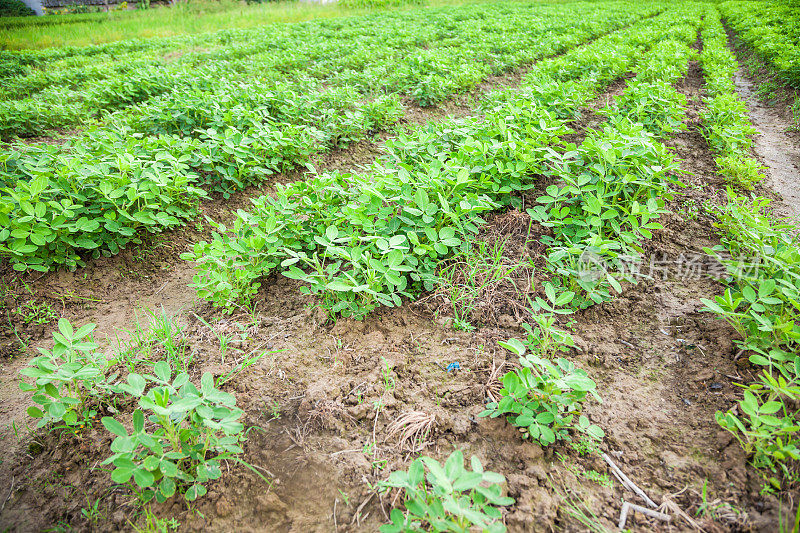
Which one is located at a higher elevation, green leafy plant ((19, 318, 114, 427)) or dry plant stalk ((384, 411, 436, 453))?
green leafy plant ((19, 318, 114, 427))

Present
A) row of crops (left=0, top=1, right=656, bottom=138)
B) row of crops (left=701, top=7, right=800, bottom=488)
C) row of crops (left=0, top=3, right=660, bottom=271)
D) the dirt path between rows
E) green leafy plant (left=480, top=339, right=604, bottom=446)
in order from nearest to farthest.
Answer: row of crops (left=701, top=7, right=800, bottom=488) < green leafy plant (left=480, top=339, right=604, bottom=446) < row of crops (left=0, top=3, right=660, bottom=271) < the dirt path between rows < row of crops (left=0, top=1, right=656, bottom=138)

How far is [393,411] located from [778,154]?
563 centimetres

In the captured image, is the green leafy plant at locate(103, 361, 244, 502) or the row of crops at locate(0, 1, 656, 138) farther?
the row of crops at locate(0, 1, 656, 138)

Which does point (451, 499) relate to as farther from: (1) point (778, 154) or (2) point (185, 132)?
(1) point (778, 154)

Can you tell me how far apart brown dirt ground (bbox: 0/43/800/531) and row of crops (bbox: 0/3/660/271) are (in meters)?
0.47

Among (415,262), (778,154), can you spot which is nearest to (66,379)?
(415,262)

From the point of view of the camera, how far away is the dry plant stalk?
5.42 ft

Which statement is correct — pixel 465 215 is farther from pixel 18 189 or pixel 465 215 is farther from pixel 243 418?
pixel 18 189

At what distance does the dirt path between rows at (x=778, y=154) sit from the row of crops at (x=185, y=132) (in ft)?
14.0

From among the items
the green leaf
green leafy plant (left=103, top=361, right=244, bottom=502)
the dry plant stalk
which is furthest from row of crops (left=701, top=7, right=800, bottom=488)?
the green leaf

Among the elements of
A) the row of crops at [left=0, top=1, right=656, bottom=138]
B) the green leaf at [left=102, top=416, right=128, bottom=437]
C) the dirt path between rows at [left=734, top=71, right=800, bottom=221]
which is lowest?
the green leaf at [left=102, top=416, right=128, bottom=437]

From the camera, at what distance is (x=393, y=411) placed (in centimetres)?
179

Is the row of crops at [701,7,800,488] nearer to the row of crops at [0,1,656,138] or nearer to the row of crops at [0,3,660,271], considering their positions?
the row of crops at [0,3,660,271]

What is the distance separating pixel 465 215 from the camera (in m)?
2.73
